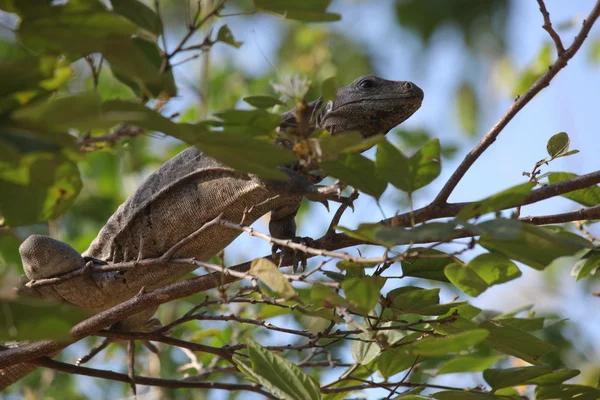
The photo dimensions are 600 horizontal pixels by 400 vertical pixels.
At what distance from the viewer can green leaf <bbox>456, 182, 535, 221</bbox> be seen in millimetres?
2258

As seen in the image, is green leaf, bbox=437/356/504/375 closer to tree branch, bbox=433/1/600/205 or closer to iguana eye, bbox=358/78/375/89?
tree branch, bbox=433/1/600/205

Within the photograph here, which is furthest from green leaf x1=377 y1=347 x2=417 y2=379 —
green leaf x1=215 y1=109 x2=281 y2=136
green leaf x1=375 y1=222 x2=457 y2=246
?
green leaf x1=215 y1=109 x2=281 y2=136

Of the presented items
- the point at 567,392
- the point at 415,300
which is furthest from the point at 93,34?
the point at 567,392

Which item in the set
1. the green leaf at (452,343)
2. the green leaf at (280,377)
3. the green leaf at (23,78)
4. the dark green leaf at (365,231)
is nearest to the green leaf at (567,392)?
the green leaf at (452,343)

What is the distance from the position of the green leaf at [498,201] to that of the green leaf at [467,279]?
0.24 metres

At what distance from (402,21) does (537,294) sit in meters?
6.43

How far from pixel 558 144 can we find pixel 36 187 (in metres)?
2.33

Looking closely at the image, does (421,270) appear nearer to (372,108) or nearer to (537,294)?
(372,108)

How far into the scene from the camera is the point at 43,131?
6.06ft

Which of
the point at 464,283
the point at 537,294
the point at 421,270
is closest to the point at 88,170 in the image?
the point at 421,270

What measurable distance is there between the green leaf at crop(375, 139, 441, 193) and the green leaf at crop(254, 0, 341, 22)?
1.72ft

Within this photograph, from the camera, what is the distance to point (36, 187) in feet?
6.72

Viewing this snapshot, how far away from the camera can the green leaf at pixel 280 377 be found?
2.65 metres

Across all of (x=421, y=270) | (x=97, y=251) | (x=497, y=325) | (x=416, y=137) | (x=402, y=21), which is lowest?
(x=497, y=325)
